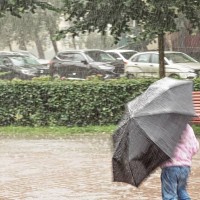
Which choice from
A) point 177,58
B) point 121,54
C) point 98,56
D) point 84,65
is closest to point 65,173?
point 177,58

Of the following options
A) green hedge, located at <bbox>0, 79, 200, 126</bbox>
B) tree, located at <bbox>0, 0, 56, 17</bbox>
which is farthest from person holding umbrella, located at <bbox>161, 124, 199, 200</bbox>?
tree, located at <bbox>0, 0, 56, 17</bbox>

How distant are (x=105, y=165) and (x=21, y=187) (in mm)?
1866

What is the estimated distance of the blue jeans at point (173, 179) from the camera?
18.0 feet

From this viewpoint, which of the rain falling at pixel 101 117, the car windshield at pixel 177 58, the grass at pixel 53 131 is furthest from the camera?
the car windshield at pixel 177 58

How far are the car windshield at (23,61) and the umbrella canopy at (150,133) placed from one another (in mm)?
21203

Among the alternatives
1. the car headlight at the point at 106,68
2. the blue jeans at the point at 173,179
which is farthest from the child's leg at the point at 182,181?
the car headlight at the point at 106,68

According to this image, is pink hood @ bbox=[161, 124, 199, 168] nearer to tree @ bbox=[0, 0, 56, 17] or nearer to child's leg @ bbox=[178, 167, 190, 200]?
child's leg @ bbox=[178, 167, 190, 200]

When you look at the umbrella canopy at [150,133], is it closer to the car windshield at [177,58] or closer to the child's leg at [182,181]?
the child's leg at [182,181]

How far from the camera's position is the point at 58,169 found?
929 centimetres

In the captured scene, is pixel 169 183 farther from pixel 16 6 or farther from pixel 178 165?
pixel 16 6

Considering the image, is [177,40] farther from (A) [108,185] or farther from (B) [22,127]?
(A) [108,185]

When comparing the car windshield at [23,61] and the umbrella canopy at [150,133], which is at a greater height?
the umbrella canopy at [150,133]

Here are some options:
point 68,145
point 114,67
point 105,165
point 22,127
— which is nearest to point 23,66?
point 114,67

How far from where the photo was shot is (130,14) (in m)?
13.9
